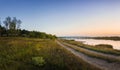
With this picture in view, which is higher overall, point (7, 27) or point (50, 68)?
point (7, 27)

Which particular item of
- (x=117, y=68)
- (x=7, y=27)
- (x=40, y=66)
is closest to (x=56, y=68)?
(x=40, y=66)

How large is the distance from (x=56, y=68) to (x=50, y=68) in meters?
0.51

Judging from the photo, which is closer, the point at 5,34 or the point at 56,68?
the point at 56,68

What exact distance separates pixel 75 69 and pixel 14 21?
12053 centimetres

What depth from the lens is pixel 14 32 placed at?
381ft

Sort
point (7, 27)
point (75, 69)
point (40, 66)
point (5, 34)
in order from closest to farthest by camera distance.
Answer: point (75, 69) < point (40, 66) < point (5, 34) < point (7, 27)

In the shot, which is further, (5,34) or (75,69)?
(5,34)

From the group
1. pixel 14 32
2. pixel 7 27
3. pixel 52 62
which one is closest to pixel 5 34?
pixel 14 32

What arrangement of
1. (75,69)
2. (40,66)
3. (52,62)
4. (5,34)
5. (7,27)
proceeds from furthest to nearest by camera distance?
(7,27) → (5,34) → (52,62) → (40,66) → (75,69)

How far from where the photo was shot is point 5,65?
17.0 m

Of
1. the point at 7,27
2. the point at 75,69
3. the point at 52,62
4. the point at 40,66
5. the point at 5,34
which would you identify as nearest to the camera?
the point at 75,69

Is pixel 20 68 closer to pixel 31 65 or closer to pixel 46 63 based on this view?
pixel 31 65

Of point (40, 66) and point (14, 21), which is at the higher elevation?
point (14, 21)

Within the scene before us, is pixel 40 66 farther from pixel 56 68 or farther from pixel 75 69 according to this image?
pixel 75 69
